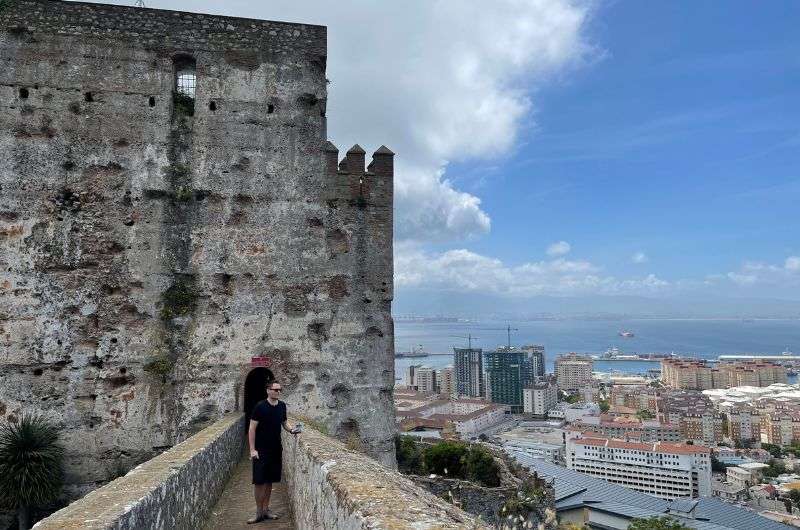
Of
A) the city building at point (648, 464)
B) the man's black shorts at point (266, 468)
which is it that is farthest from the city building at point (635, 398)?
the man's black shorts at point (266, 468)

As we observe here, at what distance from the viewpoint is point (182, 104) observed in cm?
1273

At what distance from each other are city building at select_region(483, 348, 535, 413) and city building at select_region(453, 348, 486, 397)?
343 cm

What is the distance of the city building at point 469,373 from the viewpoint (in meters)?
154

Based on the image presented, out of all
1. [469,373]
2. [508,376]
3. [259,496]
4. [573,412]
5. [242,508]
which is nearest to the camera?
[259,496]

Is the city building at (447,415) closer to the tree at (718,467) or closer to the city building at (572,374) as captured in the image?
the tree at (718,467)

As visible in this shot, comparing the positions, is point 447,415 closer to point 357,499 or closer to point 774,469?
point 774,469

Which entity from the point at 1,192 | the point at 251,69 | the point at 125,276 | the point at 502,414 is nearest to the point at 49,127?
the point at 1,192

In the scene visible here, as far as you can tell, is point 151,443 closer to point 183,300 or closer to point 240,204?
point 183,300

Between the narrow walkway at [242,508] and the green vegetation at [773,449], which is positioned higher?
the narrow walkway at [242,508]

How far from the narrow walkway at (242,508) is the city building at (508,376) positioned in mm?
138984

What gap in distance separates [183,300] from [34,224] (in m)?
3.27

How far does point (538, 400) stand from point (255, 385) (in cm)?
13242

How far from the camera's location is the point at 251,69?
13016mm

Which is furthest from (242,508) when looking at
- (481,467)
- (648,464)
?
(648,464)
